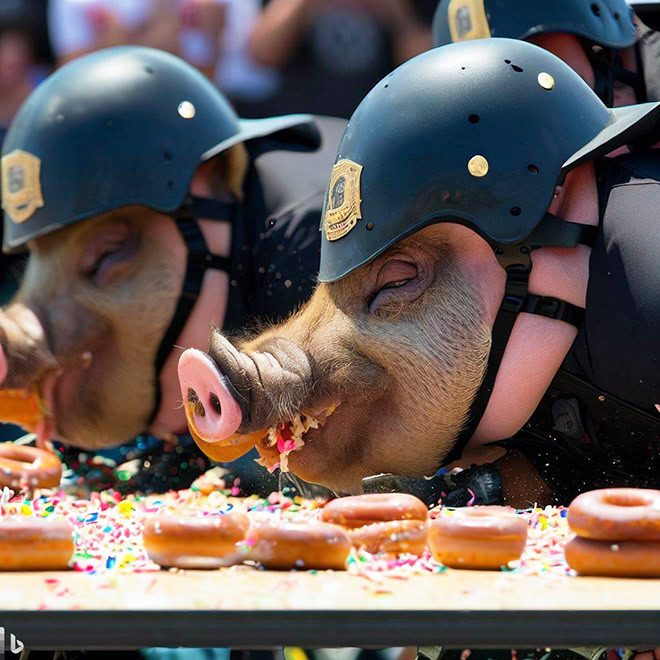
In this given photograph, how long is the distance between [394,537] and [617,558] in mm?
360

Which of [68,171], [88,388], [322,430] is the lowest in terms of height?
[88,388]

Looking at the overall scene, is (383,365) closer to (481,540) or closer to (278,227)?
(481,540)

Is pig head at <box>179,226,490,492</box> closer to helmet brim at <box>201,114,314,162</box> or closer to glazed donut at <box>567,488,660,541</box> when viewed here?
glazed donut at <box>567,488,660,541</box>

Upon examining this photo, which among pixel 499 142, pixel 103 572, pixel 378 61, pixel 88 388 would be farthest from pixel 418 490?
pixel 378 61

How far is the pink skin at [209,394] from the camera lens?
2.35 meters

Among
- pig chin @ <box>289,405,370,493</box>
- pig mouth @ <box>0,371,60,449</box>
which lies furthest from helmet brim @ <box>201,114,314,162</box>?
pig chin @ <box>289,405,370,493</box>

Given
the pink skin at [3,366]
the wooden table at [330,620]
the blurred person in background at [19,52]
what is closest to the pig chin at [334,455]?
the wooden table at [330,620]

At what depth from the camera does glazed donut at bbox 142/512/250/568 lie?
191cm

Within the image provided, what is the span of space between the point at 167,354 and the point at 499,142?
61.4 inches

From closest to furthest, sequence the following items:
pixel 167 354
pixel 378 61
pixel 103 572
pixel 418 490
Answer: pixel 103 572, pixel 418 490, pixel 167 354, pixel 378 61

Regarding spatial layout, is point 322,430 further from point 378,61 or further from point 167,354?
point 378,61

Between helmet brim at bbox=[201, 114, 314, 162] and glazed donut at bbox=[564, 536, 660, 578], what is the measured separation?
2.16 metres

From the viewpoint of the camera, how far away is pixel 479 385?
101 inches

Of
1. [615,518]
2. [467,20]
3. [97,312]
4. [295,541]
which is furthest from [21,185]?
[615,518]
